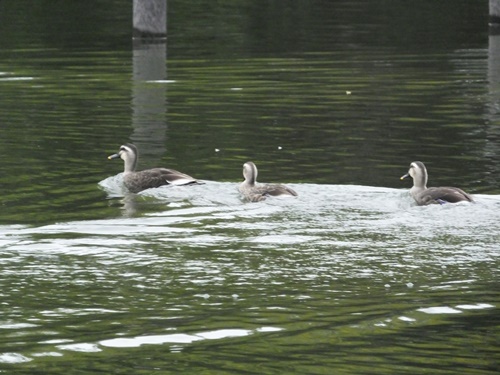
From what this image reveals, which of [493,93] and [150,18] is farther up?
[150,18]

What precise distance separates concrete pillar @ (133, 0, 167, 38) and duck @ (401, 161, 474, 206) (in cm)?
1692

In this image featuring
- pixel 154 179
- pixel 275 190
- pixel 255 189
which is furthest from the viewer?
pixel 154 179

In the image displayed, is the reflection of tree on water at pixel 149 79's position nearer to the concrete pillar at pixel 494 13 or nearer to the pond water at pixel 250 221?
the pond water at pixel 250 221

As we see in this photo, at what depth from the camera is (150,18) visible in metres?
31.8

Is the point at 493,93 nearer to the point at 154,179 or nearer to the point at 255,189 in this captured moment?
the point at 154,179

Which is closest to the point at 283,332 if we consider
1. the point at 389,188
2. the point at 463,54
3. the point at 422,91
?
the point at 389,188

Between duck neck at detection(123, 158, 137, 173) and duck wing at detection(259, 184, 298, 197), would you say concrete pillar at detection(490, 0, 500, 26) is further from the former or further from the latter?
duck wing at detection(259, 184, 298, 197)

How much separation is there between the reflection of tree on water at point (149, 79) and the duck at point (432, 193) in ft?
13.4

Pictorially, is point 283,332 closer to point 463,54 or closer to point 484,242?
point 484,242

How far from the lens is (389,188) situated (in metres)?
14.9

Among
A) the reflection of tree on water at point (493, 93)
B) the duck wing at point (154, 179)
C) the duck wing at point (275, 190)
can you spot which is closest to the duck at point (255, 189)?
the duck wing at point (275, 190)

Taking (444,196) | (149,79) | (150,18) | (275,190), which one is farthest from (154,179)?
(150,18)

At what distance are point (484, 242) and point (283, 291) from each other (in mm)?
2255

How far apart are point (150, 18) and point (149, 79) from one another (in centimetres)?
589
